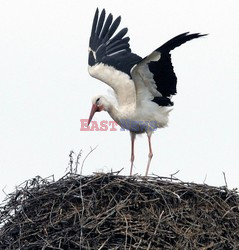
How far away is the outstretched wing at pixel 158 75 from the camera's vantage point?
1002cm

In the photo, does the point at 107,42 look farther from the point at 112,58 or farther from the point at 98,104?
the point at 98,104

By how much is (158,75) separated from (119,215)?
7.73 feet

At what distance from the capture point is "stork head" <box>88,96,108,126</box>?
A: 1120 centimetres

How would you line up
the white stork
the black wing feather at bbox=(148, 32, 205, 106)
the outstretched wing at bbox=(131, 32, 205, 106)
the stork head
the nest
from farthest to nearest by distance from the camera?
1. the stork head
2. the white stork
3. the outstretched wing at bbox=(131, 32, 205, 106)
4. the black wing feather at bbox=(148, 32, 205, 106)
5. the nest

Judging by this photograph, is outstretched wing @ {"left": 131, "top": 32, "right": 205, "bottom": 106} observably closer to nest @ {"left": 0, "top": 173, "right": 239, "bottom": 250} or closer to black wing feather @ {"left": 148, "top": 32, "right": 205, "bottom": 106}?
black wing feather @ {"left": 148, "top": 32, "right": 205, "bottom": 106}

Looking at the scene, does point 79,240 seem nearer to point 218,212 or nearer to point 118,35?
point 218,212

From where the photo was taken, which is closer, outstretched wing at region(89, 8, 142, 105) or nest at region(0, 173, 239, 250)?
nest at region(0, 173, 239, 250)

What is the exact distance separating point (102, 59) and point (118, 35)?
0.55 meters

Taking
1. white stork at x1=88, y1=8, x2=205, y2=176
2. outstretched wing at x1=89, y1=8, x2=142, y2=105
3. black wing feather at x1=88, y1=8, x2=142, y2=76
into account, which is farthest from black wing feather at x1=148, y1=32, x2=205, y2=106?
black wing feather at x1=88, y1=8, x2=142, y2=76

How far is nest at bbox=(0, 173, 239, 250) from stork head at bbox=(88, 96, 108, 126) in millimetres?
2003

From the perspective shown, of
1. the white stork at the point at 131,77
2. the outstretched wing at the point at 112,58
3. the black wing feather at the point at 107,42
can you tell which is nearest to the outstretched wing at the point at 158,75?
the white stork at the point at 131,77

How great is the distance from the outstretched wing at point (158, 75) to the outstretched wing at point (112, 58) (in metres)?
0.44

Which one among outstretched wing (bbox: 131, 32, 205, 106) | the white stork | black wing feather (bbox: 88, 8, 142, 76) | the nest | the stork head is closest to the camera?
the nest

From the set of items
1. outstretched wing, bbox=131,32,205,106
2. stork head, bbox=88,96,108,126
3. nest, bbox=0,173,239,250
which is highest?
outstretched wing, bbox=131,32,205,106
